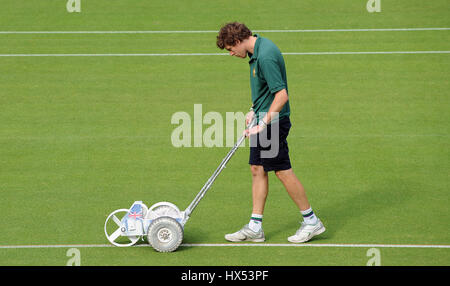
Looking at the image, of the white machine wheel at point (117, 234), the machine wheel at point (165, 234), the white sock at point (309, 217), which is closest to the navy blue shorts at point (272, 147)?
the white sock at point (309, 217)

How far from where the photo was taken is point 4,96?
40.5 feet

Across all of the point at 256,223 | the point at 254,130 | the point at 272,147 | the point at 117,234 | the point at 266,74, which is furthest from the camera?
the point at 256,223

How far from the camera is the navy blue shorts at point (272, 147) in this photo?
691cm

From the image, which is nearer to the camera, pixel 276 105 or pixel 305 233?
pixel 276 105

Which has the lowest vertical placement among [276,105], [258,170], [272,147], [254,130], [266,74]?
[258,170]

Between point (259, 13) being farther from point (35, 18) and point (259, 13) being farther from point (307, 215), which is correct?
point (307, 215)

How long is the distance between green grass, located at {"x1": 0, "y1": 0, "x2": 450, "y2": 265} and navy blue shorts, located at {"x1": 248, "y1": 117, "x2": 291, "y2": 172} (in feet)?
2.71

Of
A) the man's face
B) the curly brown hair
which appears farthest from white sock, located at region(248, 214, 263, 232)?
the curly brown hair

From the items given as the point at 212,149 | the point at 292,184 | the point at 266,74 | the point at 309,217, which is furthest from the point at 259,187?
the point at 212,149

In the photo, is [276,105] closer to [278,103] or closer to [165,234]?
[278,103]

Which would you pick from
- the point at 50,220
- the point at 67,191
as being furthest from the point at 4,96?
the point at 50,220

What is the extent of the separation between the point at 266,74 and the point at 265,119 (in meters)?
0.42

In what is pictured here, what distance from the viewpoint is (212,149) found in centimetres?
1027

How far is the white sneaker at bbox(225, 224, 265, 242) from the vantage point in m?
7.16
